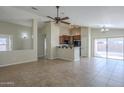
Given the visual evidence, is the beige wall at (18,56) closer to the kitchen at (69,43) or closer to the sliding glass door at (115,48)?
the kitchen at (69,43)

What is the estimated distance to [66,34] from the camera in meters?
11.3

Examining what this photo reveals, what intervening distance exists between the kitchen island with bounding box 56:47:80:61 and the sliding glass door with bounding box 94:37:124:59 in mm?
3216

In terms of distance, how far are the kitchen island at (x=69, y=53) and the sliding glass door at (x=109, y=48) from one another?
3216 mm

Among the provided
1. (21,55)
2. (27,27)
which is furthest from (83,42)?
(21,55)

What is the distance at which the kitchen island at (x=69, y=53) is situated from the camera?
788 centimetres

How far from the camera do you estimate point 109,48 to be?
9891 millimetres

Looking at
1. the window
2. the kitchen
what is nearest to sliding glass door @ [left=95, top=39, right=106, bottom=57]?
the kitchen

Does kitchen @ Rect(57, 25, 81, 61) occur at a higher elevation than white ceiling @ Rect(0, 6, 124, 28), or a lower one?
lower

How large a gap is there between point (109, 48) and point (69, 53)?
4177mm

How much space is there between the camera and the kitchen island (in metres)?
7.88

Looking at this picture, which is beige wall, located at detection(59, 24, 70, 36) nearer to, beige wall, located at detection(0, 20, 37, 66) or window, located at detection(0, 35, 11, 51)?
beige wall, located at detection(0, 20, 37, 66)

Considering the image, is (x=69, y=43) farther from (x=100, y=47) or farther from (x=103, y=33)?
(x=103, y=33)

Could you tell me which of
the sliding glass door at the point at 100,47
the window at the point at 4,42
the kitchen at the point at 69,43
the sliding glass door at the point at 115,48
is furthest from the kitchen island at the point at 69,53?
the window at the point at 4,42
